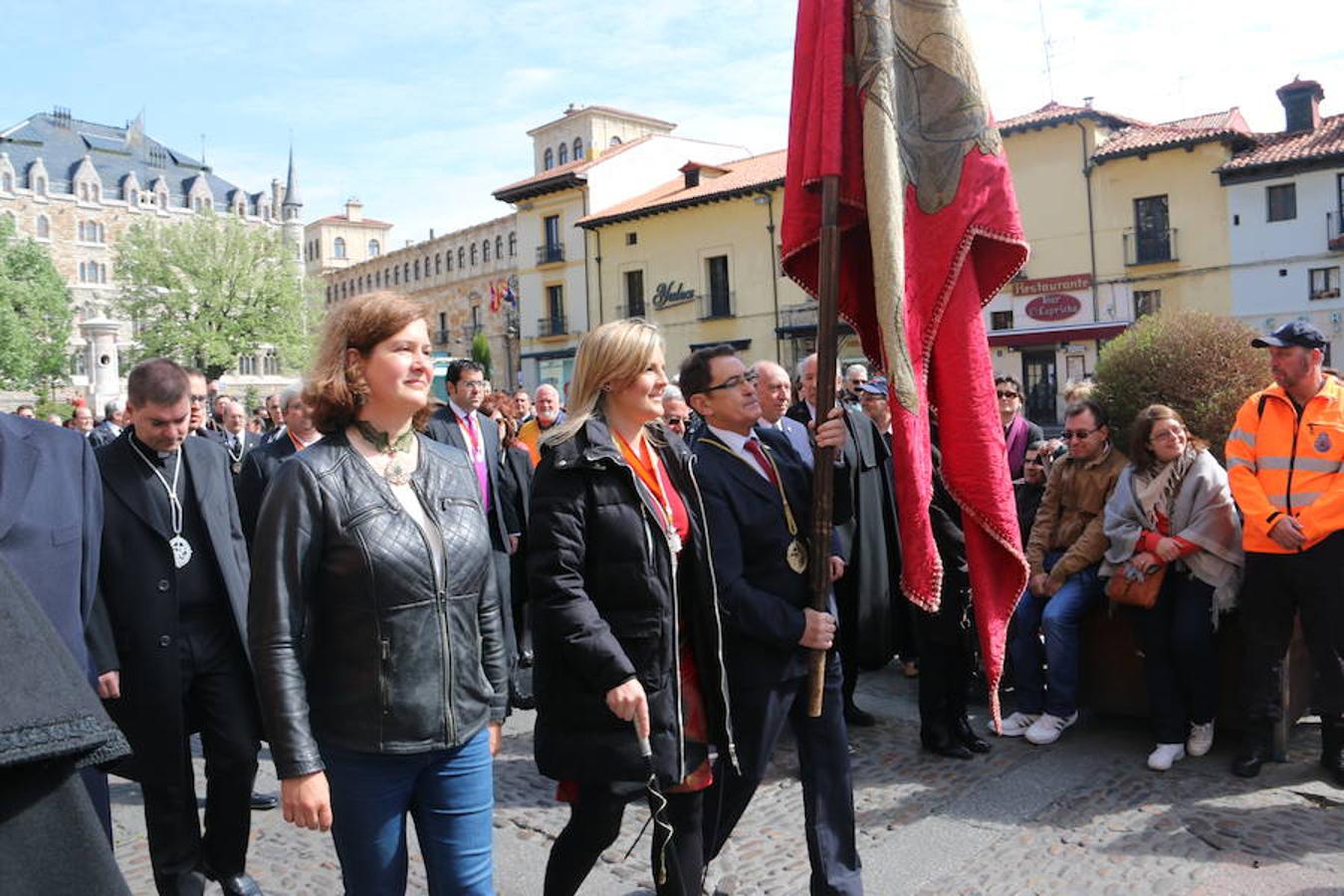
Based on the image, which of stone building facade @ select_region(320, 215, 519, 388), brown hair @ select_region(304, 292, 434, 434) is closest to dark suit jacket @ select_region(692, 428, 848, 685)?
brown hair @ select_region(304, 292, 434, 434)

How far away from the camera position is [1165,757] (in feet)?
17.0

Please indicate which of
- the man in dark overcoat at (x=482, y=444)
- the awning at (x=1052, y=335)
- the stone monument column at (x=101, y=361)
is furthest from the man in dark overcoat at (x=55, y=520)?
the stone monument column at (x=101, y=361)

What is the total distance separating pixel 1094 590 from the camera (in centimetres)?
580

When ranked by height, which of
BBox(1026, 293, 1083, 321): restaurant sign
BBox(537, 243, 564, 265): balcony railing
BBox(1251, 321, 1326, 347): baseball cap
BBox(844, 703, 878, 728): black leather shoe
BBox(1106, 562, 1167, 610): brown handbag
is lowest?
BBox(844, 703, 878, 728): black leather shoe

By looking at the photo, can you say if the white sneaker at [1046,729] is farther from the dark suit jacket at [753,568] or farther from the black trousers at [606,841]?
the black trousers at [606,841]

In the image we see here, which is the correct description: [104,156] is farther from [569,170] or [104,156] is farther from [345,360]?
[345,360]

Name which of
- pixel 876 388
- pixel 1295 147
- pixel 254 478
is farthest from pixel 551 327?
pixel 876 388

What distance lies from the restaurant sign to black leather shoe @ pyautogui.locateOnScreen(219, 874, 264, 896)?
31179 millimetres

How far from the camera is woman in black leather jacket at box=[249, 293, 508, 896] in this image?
2506 millimetres

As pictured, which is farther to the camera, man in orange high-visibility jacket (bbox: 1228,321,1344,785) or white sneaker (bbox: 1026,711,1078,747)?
white sneaker (bbox: 1026,711,1078,747)

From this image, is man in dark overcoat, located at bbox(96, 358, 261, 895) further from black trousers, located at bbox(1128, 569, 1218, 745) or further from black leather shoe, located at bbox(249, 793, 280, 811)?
black trousers, located at bbox(1128, 569, 1218, 745)

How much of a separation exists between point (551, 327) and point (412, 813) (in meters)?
44.6

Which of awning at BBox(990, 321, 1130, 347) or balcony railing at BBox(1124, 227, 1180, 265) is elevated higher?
balcony railing at BBox(1124, 227, 1180, 265)

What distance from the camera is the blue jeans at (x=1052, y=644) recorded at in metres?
5.73
